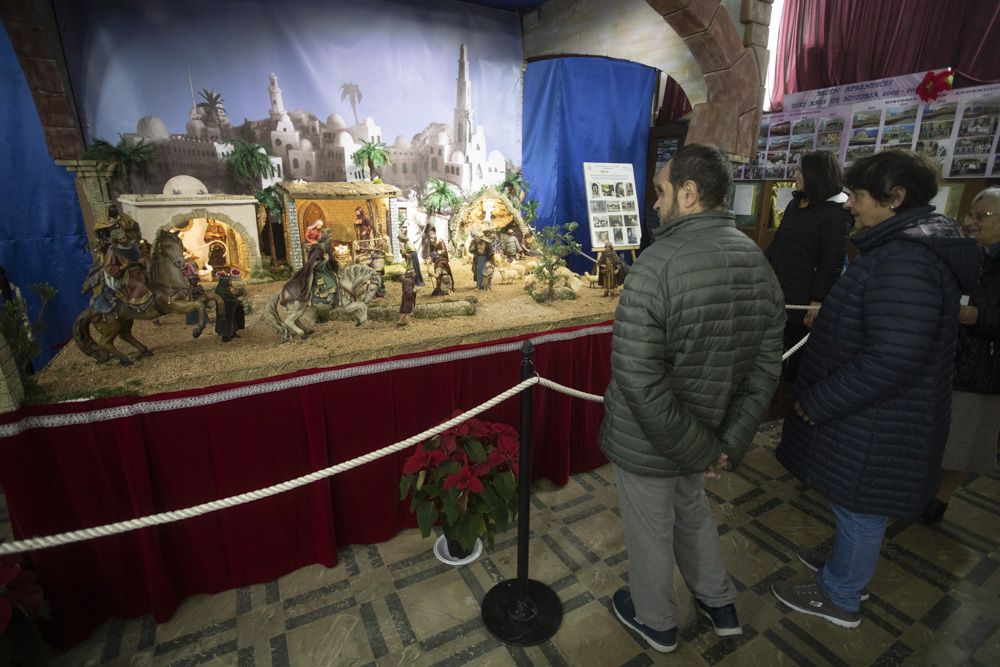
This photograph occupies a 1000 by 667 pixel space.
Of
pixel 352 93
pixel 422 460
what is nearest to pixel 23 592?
pixel 422 460

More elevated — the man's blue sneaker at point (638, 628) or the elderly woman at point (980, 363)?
the elderly woman at point (980, 363)

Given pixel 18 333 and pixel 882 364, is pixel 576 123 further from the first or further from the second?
pixel 18 333

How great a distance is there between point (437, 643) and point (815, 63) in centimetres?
568

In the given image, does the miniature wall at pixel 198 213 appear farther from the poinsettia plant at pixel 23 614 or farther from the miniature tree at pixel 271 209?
the poinsettia plant at pixel 23 614

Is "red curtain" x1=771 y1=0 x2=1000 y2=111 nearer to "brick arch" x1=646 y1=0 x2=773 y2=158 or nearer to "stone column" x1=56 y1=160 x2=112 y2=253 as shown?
"brick arch" x1=646 y1=0 x2=773 y2=158

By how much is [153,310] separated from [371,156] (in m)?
2.85

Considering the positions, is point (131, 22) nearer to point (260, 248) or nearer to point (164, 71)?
point (164, 71)

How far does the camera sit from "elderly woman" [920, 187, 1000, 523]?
2375 millimetres

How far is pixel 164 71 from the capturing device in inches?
145

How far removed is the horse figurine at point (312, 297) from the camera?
259cm

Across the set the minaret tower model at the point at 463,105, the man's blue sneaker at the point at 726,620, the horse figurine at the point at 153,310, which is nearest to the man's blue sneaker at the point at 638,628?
the man's blue sneaker at the point at 726,620

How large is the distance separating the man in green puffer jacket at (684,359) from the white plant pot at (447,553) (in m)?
1.03

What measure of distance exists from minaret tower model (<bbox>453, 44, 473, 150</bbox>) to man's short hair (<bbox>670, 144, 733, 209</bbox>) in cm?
405

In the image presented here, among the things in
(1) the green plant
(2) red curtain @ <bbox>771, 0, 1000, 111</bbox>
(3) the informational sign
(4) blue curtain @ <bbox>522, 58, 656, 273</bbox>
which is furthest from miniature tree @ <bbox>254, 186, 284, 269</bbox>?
(2) red curtain @ <bbox>771, 0, 1000, 111</bbox>
